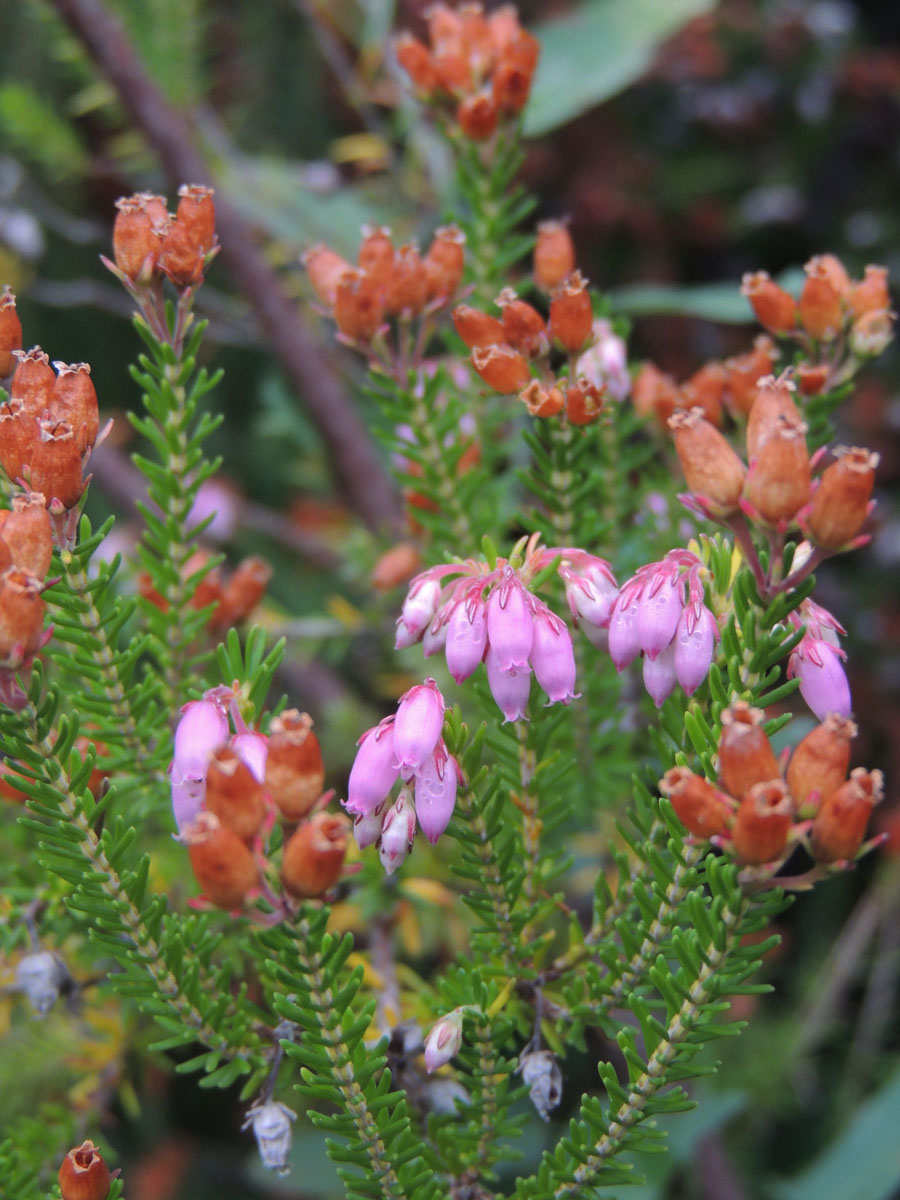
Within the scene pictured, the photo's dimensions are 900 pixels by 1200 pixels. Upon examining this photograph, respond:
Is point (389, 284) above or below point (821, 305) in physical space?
above

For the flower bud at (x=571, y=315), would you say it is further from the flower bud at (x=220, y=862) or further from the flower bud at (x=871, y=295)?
the flower bud at (x=220, y=862)

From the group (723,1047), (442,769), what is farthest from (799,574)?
(723,1047)

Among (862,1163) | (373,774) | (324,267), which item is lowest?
(862,1163)

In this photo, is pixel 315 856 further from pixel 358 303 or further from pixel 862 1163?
pixel 862 1163

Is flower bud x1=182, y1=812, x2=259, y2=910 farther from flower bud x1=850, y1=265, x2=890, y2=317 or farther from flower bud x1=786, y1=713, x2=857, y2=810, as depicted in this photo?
flower bud x1=850, y1=265, x2=890, y2=317

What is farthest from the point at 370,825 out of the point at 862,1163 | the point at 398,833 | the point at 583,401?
the point at 862,1163

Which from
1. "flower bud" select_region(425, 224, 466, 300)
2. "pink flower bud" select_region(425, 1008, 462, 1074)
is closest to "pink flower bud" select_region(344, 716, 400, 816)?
"pink flower bud" select_region(425, 1008, 462, 1074)

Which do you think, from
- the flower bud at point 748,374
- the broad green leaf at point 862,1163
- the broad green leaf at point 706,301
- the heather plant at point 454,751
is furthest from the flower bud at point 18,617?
the broad green leaf at point 862,1163
